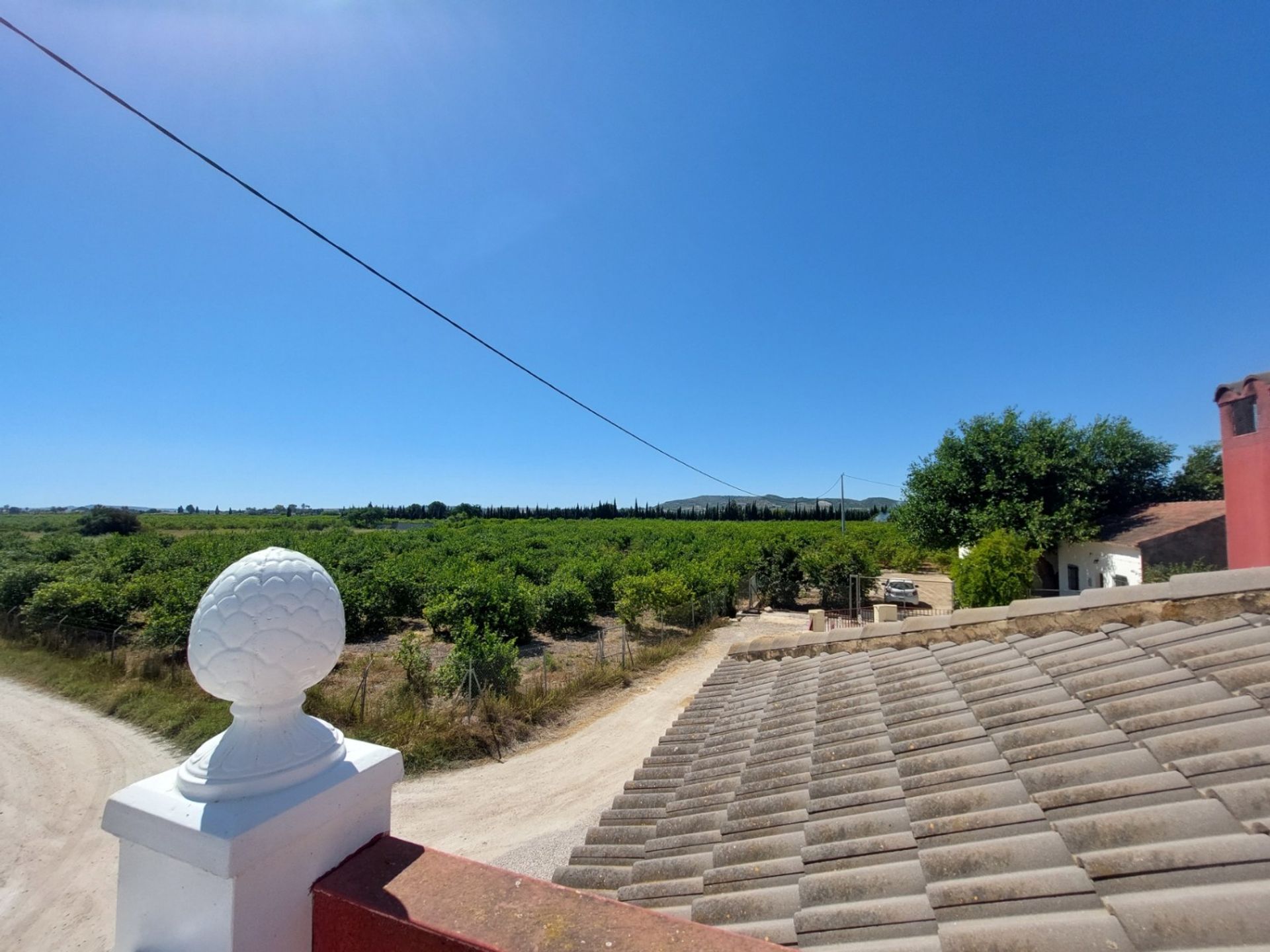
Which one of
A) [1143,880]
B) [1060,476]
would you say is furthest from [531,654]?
[1060,476]

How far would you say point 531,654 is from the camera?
17469mm

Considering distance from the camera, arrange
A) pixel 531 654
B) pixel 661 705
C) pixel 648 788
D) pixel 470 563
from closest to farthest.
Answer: pixel 648 788 → pixel 661 705 → pixel 531 654 → pixel 470 563

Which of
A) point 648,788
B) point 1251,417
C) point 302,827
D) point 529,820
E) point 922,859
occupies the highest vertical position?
point 1251,417

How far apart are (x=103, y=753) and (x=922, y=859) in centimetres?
1423

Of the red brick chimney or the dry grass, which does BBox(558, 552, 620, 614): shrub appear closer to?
the dry grass

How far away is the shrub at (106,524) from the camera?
202 ft

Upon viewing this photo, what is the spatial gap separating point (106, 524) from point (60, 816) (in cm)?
7717

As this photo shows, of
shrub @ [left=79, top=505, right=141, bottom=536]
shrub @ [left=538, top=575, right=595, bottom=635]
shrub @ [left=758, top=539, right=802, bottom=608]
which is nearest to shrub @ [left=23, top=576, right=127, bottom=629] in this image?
shrub @ [left=538, top=575, right=595, bottom=635]

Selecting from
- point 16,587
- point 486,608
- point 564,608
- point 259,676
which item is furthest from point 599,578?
point 259,676

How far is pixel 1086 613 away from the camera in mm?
3852

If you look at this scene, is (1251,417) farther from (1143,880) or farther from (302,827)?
(302,827)

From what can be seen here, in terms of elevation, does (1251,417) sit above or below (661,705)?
above

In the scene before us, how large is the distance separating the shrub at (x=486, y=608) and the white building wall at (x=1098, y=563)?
56.9 ft

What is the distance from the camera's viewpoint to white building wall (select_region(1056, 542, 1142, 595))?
620 inches
